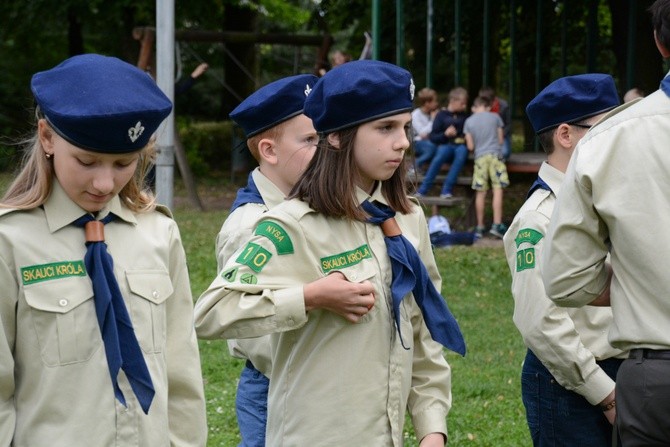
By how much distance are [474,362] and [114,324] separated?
5.47m

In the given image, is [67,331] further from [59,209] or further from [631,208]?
[631,208]

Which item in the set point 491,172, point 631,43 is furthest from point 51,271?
point 631,43

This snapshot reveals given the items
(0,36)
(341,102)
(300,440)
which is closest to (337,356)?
(300,440)

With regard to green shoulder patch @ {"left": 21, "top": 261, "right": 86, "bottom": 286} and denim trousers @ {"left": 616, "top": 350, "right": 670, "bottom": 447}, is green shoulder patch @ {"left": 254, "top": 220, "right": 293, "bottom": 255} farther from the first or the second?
denim trousers @ {"left": 616, "top": 350, "right": 670, "bottom": 447}

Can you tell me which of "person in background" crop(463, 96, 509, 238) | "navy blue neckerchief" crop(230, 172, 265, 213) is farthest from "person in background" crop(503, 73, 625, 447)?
"person in background" crop(463, 96, 509, 238)

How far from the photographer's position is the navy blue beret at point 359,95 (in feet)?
11.5

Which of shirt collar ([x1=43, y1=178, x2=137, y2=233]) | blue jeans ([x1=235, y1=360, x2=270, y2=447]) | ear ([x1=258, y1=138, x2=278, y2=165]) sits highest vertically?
shirt collar ([x1=43, y1=178, x2=137, y2=233])

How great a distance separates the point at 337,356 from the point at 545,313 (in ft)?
2.88

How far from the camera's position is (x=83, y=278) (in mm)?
3084

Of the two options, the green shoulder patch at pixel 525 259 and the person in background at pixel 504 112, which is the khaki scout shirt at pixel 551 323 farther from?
the person in background at pixel 504 112

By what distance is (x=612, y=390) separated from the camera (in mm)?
3977

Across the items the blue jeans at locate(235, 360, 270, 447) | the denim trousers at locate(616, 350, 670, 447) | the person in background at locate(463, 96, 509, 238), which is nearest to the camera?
the denim trousers at locate(616, 350, 670, 447)

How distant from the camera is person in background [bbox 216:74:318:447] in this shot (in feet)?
14.2

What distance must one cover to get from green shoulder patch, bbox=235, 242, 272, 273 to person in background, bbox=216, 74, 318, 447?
86 cm
